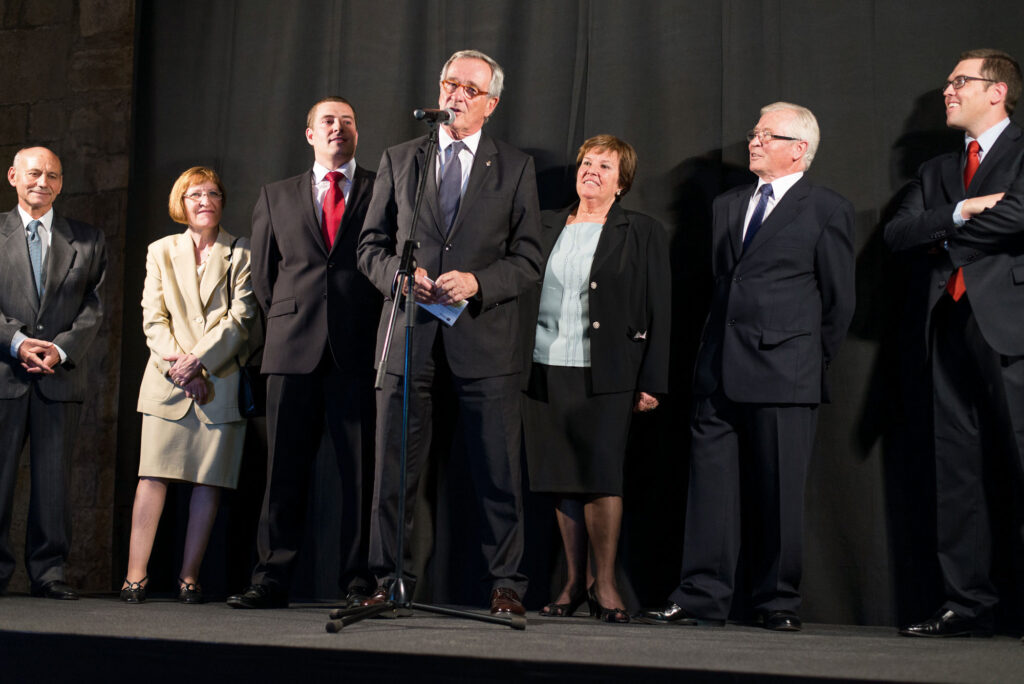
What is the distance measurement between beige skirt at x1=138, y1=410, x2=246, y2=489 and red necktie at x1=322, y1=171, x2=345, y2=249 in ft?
2.97

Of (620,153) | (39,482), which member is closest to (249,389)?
(39,482)

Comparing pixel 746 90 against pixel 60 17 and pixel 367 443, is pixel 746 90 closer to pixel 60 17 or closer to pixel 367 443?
pixel 367 443

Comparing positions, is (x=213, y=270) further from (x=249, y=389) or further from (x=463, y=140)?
(x=463, y=140)

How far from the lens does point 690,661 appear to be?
90.5 inches

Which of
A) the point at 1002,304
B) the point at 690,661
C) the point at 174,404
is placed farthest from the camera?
the point at 174,404

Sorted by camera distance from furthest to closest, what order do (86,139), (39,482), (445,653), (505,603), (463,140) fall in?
(86,139), (39,482), (463,140), (505,603), (445,653)

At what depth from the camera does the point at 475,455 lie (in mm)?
3539

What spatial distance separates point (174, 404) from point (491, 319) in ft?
5.06

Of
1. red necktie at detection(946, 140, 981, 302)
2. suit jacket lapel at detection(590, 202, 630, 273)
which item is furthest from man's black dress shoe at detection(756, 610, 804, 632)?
suit jacket lapel at detection(590, 202, 630, 273)

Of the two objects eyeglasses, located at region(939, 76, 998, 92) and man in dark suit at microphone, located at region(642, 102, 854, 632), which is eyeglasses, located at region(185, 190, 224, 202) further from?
eyeglasses, located at region(939, 76, 998, 92)

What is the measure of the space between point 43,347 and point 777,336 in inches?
112

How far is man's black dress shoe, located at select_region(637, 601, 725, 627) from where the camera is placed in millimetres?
3666

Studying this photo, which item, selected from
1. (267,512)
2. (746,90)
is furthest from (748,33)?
(267,512)

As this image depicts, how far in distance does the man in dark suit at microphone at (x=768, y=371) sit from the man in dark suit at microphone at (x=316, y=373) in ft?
4.03
